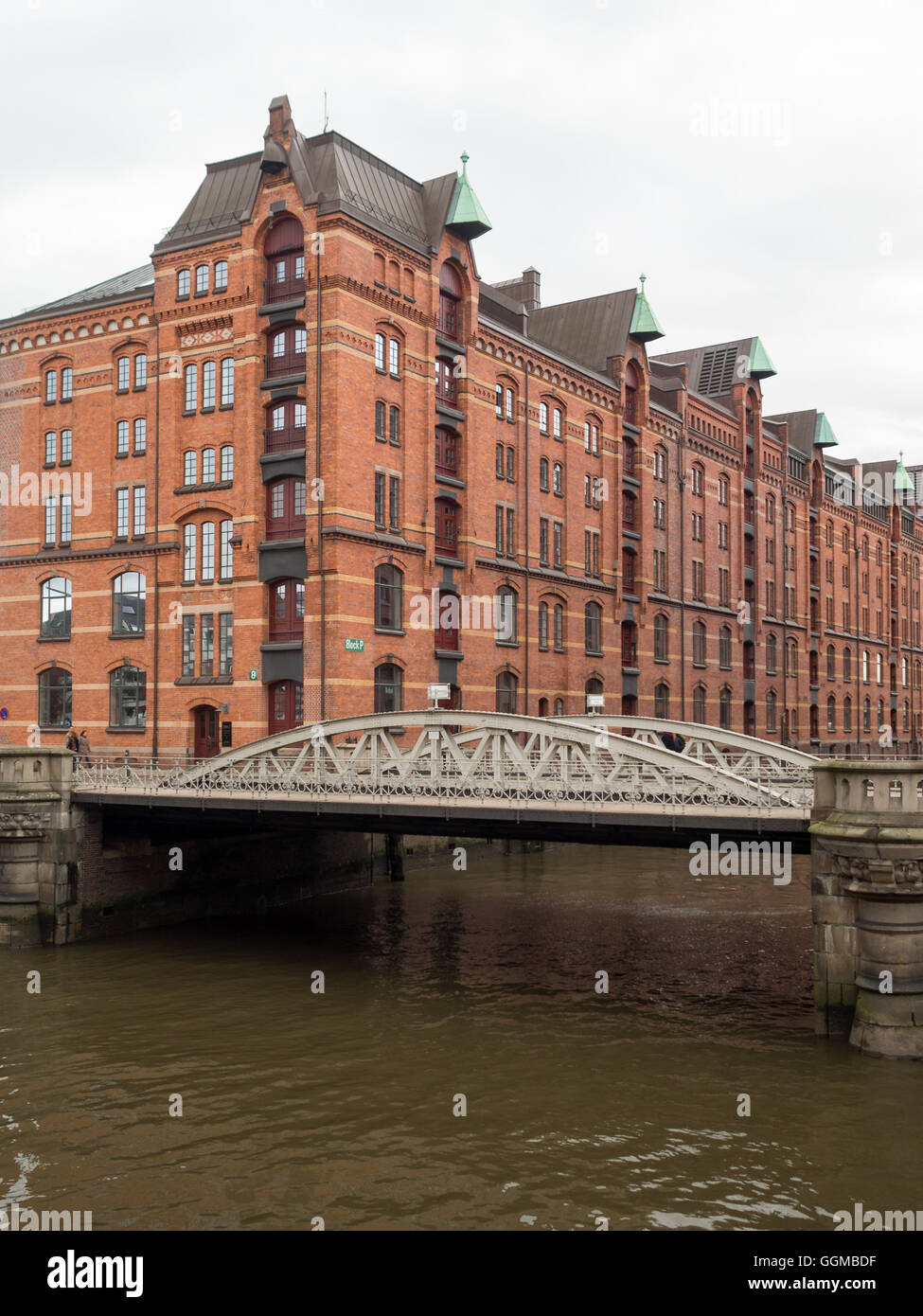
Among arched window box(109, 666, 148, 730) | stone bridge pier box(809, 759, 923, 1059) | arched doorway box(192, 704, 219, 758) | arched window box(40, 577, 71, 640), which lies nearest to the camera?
stone bridge pier box(809, 759, 923, 1059)

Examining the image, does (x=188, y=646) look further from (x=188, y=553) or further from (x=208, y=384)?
(x=208, y=384)

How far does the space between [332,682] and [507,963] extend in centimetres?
1079

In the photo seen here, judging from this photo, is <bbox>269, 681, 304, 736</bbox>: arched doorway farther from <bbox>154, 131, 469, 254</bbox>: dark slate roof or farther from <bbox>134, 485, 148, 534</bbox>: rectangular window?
<bbox>154, 131, 469, 254</bbox>: dark slate roof

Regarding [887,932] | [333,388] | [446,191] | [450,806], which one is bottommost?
[887,932]

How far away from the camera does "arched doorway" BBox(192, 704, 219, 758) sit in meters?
32.3

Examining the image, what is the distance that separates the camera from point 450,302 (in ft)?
117

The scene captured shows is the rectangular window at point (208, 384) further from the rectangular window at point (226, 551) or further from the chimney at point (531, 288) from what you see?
the chimney at point (531, 288)

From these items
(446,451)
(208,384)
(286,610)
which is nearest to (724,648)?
(446,451)

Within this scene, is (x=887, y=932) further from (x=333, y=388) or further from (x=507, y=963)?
(x=333, y=388)

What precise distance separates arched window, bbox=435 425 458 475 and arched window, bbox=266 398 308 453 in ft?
17.1

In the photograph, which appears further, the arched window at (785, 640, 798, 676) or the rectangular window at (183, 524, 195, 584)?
the arched window at (785, 640, 798, 676)

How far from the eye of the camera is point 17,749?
924 inches

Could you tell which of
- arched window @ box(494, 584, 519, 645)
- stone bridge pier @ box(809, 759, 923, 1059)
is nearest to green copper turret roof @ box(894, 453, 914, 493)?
arched window @ box(494, 584, 519, 645)
